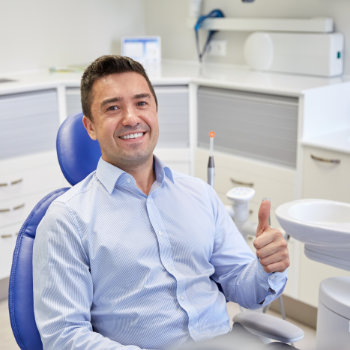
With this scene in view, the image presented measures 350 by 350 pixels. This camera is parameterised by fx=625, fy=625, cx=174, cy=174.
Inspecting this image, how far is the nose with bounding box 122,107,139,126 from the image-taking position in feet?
4.96

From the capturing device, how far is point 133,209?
5.02ft

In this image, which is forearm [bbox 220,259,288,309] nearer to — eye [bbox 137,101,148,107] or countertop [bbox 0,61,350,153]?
eye [bbox 137,101,148,107]

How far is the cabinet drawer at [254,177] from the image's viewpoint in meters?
2.77

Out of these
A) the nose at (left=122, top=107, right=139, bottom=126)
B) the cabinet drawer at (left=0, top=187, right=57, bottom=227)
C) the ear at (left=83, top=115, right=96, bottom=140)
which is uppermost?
the nose at (left=122, top=107, right=139, bottom=126)

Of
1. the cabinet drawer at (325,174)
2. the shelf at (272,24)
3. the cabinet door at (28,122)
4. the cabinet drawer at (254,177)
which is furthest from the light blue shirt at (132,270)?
the shelf at (272,24)

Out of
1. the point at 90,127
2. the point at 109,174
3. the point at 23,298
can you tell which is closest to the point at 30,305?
the point at 23,298

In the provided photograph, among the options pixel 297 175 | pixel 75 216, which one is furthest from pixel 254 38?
pixel 75 216

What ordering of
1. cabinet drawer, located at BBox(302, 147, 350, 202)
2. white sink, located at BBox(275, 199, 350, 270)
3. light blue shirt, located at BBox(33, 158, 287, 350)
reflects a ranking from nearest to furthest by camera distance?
1. light blue shirt, located at BBox(33, 158, 287, 350)
2. white sink, located at BBox(275, 199, 350, 270)
3. cabinet drawer, located at BBox(302, 147, 350, 202)

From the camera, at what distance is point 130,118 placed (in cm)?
151

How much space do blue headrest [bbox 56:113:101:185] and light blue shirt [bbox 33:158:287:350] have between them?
0.10 metres

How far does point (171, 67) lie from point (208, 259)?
221 centimetres

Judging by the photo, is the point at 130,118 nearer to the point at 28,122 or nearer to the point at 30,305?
the point at 30,305

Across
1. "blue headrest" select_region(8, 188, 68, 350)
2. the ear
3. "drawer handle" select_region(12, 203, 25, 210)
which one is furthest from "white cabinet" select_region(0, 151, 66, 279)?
"blue headrest" select_region(8, 188, 68, 350)

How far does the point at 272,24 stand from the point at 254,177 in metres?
0.87
